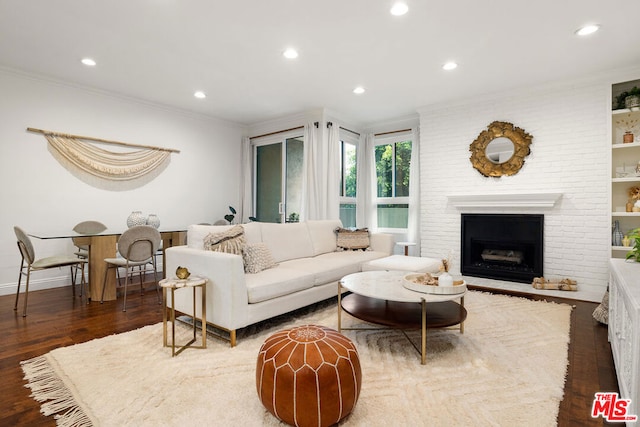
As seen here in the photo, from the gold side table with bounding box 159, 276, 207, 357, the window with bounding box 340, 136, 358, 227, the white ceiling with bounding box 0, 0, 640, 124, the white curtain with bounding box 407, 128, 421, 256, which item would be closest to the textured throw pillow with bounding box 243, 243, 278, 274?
the gold side table with bounding box 159, 276, 207, 357

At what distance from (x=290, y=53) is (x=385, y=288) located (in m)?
2.53

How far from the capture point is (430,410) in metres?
1.61

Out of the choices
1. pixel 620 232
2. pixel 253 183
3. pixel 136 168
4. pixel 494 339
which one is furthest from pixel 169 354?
pixel 620 232

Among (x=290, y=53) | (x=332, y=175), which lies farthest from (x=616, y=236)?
(x=290, y=53)

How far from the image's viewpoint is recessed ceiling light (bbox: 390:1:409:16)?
2562mm

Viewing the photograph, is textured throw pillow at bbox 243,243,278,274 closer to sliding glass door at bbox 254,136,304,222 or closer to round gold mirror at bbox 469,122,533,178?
sliding glass door at bbox 254,136,304,222

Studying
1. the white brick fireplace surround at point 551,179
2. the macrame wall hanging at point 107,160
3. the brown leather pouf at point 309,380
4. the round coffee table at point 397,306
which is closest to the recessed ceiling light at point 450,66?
the white brick fireplace surround at point 551,179

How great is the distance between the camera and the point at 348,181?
621cm

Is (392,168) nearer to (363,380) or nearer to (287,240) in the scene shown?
(287,240)

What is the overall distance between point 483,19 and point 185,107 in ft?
14.2

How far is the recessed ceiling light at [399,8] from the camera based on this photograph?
256cm

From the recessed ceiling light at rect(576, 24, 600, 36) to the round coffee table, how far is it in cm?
259

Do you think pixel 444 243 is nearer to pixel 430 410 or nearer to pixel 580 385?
pixel 580 385

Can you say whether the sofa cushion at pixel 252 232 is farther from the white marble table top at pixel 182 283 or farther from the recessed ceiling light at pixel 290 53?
the recessed ceiling light at pixel 290 53
